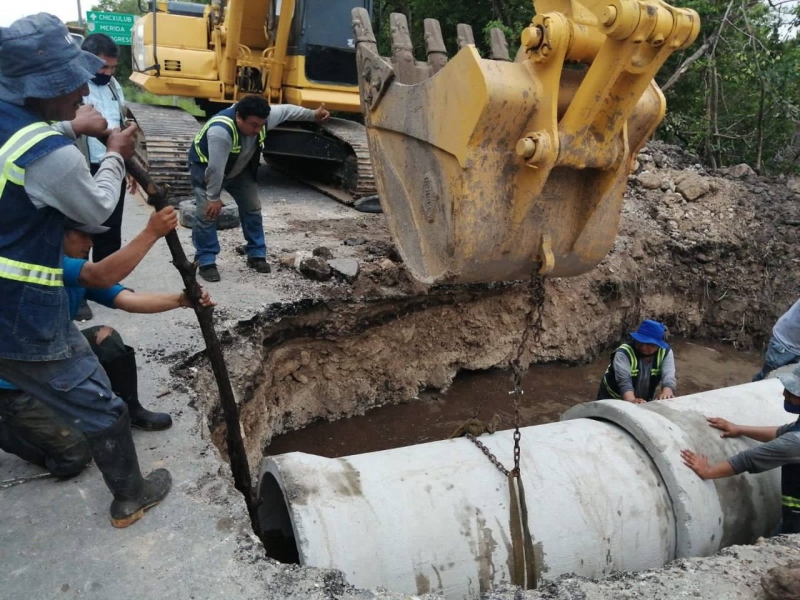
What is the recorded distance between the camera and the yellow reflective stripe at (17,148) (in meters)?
2.08

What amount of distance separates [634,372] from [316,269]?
269cm

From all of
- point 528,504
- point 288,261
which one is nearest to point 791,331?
point 528,504

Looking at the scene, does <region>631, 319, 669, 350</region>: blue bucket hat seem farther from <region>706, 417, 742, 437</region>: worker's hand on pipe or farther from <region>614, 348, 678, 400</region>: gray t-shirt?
<region>706, 417, 742, 437</region>: worker's hand on pipe

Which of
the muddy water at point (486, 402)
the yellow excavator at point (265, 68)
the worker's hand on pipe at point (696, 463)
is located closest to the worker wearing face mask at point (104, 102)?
Answer: the muddy water at point (486, 402)

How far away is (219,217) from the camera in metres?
6.63

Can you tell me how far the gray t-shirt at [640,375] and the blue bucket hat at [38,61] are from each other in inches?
149

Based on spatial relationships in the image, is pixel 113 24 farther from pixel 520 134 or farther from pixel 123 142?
pixel 520 134

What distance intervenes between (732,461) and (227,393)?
103 inches

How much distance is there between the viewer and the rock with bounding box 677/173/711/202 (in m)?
8.02

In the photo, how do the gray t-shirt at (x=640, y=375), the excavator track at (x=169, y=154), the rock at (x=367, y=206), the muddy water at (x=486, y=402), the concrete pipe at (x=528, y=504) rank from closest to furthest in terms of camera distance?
the concrete pipe at (x=528, y=504)
the gray t-shirt at (x=640, y=375)
the muddy water at (x=486, y=402)
the excavator track at (x=169, y=154)
the rock at (x=367, y=206)

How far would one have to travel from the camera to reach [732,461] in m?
3.15

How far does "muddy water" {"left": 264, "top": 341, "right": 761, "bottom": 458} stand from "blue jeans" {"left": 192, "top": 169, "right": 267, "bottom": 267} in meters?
1.66

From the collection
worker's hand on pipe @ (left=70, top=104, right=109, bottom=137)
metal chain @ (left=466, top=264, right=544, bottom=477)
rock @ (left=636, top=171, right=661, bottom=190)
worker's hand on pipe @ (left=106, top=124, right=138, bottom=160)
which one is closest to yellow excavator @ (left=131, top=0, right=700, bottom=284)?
metal chain @ (left=466, top=264, right=544, bottom=477)

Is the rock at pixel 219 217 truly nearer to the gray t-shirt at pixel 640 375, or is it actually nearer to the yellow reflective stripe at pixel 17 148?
the gray t-shirt at pixel 640 375
